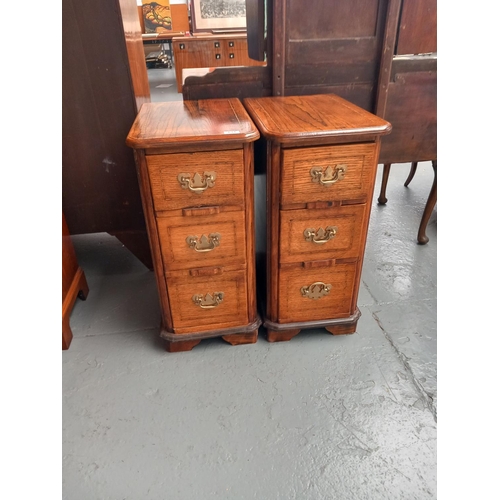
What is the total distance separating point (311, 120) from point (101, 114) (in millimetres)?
869

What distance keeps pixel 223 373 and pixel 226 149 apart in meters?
0.81

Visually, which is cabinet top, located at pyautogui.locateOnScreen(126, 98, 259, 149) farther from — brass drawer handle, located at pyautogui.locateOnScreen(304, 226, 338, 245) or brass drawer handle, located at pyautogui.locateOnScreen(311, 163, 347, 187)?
brass drawer handle, located at pyautogui.locateOnScreen(304, 226, 338, 245)

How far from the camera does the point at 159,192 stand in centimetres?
118

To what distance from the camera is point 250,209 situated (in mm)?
1273

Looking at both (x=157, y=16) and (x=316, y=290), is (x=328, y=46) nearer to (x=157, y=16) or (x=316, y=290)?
(x=316, y=290)

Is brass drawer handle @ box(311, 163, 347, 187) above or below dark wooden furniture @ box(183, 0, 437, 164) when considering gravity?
below

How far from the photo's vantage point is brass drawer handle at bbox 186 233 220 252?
129cm

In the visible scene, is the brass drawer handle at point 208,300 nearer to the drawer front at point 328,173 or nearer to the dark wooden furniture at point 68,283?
the drawer front at point 328,173

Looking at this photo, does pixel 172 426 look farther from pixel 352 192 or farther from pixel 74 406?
pixel 352 192

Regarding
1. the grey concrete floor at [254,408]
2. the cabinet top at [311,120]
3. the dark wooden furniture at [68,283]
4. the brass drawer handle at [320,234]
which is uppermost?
the cabinet top at [311,120]

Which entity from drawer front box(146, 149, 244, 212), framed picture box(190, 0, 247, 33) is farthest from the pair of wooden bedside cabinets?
framed picture box(190, 0, 247, 33)

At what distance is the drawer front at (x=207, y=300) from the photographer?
4.56 feet

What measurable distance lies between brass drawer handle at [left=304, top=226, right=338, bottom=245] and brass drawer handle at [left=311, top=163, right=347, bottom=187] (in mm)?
170

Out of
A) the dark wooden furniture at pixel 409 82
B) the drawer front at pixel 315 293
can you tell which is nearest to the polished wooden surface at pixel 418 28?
the dark wooden furniture at pixel 409 82
